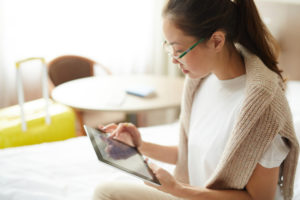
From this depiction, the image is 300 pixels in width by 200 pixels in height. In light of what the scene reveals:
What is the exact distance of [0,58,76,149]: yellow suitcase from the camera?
5.58 ft

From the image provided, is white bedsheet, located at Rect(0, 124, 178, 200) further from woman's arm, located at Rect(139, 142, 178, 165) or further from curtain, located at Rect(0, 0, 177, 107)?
curtain, located at Rect(0, 0, 177, 107)

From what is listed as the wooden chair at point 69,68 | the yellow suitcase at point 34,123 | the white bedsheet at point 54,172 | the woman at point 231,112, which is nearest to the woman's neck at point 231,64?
the woman at point 231,112

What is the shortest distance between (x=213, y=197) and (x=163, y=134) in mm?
744

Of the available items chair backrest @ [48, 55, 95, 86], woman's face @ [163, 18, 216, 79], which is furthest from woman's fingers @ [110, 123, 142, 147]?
chair backrest @ [48, 55, 95, 86]

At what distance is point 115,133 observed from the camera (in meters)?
1.13

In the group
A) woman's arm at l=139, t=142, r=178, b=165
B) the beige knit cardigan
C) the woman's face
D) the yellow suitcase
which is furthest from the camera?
the yellow suitcase

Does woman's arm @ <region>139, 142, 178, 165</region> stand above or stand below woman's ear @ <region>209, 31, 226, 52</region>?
below

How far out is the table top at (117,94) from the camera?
5.85ft

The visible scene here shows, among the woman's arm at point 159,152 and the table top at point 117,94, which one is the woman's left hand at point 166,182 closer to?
the woman's arm at point 159,152

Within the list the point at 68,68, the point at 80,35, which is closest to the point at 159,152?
the point at 68,68

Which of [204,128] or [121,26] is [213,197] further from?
[121,26]

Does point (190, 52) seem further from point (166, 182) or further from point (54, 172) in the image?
point (54, 172)

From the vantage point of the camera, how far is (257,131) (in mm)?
865

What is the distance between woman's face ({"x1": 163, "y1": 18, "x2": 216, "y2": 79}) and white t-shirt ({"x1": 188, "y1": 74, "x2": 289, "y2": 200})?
0.31 feet
